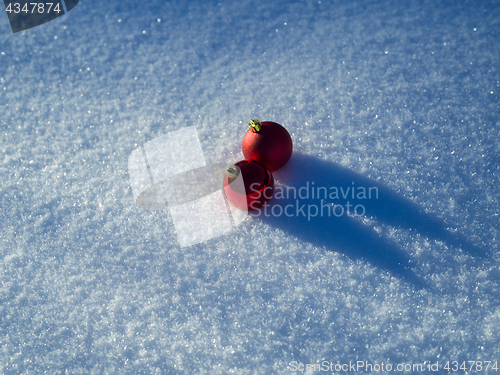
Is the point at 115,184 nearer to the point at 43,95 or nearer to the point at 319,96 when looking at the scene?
the point at 43,95

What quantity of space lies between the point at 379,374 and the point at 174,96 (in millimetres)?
730

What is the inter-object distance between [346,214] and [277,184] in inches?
6.0

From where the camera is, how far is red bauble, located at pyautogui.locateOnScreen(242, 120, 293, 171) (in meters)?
0.71

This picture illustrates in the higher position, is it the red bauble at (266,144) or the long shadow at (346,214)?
the red bauble at (266,144)

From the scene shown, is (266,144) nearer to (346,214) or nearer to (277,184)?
(277,184)

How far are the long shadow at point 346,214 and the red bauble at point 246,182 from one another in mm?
81

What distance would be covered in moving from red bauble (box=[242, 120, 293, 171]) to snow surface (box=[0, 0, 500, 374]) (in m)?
0.07

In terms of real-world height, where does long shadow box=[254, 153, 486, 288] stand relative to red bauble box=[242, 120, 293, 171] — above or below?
below

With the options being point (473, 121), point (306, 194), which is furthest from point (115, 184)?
point (473, 121)

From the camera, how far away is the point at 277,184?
782mm

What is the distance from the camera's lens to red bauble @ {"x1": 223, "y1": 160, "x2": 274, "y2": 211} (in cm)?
66

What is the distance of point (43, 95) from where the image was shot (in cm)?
95

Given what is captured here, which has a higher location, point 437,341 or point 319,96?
point 319,96

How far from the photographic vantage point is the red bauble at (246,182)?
0.66 metres
